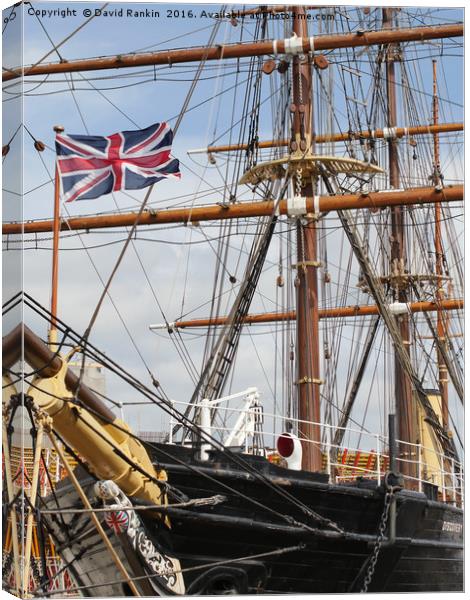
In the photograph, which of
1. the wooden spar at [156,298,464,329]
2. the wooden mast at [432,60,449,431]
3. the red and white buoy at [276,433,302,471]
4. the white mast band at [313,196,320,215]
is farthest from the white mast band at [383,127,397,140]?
the red and white buoy at [276,433,302,471]

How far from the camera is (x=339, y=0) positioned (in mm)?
17188

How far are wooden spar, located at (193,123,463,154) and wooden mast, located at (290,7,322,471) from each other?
0.48 metres

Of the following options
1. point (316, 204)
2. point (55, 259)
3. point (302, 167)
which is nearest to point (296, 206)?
point (316, 204)

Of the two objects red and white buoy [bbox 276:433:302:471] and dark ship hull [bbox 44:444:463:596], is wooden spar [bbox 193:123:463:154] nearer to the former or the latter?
red and white buoy [bbox 276:433:302:471]

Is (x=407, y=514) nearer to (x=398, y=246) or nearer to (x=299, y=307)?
(x=299, y=307)

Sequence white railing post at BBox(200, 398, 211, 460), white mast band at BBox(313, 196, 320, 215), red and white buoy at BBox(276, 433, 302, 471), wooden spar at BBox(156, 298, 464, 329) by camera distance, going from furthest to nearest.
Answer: wooden spar at BBox(156, 298, 464, 329), white mast band at BBox(313, 196, 320, 215), red and white buoy at BBox(276, 433, 302, 471), white railing post at BBox(200, 398, 211, 460)

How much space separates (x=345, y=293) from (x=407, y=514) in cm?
984

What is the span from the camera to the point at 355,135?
27.5 metres

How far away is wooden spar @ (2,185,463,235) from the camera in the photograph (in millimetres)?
24062

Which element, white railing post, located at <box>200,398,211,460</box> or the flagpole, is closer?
the flagpole

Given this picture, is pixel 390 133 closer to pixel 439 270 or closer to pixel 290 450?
pixel 439 270

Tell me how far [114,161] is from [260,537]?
5.25 metres

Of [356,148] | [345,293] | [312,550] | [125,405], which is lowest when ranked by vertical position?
[312,550]

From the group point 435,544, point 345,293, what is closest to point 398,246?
point 345,293
